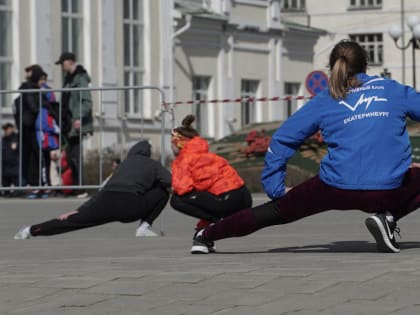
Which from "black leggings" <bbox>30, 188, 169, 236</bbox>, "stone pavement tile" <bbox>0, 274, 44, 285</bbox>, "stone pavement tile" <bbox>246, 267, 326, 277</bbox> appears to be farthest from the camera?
"black leggings" <bbox>30, 188, 169, 236</bbox>

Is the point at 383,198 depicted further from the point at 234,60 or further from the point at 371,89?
the point at 234,60

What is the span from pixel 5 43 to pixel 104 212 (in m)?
22.5

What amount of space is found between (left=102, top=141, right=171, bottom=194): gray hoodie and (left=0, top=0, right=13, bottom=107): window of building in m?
22.0

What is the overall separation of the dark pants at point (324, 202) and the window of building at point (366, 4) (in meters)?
65.2

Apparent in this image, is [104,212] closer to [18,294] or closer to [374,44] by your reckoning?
[18,294]

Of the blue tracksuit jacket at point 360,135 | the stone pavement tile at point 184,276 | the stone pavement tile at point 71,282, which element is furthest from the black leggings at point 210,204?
the stone pavement tile at point 71,282

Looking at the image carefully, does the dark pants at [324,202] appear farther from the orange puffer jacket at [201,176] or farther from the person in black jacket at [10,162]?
the person in black jacket at [10,162]

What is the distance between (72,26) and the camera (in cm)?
3934

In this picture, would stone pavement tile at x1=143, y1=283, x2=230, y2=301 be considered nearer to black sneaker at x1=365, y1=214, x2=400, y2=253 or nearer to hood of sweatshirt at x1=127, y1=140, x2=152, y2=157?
black sneaker at x1=365, y1=214, x2=400, y2=253

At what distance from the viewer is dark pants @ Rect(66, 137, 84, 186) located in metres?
20.2

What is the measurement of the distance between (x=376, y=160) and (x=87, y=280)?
229 centimetres

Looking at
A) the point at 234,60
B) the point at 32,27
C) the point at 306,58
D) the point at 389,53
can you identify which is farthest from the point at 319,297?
the point at 389,53

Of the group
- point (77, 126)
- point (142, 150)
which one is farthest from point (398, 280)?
point (77, 126)

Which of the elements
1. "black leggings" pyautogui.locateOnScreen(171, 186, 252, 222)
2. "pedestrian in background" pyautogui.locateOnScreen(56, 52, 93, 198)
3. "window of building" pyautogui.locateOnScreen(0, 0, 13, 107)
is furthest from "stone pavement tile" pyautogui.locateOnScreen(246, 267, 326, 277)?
"window of building" pyautogui.locateOnScreen(0, 0, 13, 107)
